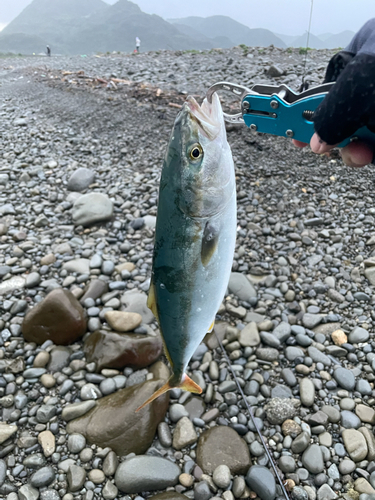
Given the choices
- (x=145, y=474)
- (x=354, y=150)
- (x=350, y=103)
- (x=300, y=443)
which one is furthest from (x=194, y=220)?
(x=300, y=443)

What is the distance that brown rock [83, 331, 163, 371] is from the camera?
11.6 ft

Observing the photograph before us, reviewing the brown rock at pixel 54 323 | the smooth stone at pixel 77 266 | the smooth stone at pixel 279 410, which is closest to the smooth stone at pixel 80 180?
the smooth stone at pixel 77 266

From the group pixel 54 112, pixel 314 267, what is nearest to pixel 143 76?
pixel 54 112

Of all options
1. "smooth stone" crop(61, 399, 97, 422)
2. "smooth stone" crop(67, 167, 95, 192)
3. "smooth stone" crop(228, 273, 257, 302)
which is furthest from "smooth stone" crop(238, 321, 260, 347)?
"smooth stone" crop(67, 167, 95, 192)

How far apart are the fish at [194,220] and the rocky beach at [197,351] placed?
1.74 m

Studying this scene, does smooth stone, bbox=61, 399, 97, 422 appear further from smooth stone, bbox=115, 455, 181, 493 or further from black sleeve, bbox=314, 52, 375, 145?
black sleeve, bbox=314, 52, 375, 145

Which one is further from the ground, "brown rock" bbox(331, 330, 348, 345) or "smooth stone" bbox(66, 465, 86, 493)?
"brown rock" bbox(331, 330, 348, 345)

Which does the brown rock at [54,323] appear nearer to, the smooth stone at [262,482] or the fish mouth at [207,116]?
the smooth stone at [262,482]

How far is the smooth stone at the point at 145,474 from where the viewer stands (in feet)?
8.83

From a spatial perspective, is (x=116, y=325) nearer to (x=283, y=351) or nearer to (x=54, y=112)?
(x=283, y=351)

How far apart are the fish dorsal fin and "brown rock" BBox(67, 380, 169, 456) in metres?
2.05

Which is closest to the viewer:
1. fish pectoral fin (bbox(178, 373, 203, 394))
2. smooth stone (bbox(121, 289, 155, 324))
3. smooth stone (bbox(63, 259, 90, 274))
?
fish pectoral fin (bbox(178, 373, 203, 394))

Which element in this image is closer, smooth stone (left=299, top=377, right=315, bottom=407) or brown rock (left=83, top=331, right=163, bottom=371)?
smooth stone (left=299, top=377, right=315, bottom=407)

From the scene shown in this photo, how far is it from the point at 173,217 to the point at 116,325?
2537mm
